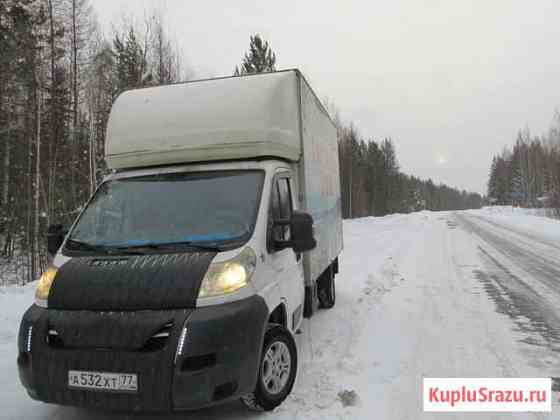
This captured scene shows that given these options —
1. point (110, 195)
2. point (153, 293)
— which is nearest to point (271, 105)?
point (110, 195)

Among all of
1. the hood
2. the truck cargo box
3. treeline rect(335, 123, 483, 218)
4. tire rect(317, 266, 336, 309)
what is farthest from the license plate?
treeline rect(335, 123, 483, 218)

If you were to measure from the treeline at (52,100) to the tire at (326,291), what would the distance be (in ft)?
35.0

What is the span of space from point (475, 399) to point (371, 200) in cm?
6925

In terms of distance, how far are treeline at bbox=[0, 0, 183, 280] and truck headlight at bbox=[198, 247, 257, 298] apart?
13.0 meters

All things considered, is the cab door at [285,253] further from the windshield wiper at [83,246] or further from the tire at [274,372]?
the windshield wiper at [83,246]

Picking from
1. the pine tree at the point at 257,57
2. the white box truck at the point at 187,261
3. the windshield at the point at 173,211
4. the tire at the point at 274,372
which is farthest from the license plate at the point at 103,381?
the pine tree at the point at 257,57

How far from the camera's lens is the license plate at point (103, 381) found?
2.84 metres

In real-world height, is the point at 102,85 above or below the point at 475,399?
above

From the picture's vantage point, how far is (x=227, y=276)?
318 cm

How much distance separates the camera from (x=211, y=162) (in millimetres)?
4379

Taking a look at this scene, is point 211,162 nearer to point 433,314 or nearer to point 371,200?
point 433,314

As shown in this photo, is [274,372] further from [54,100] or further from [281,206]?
[54,100]

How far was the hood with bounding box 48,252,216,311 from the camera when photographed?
9.96ft

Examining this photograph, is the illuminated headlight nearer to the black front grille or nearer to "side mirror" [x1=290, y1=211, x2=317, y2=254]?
the black front grille
